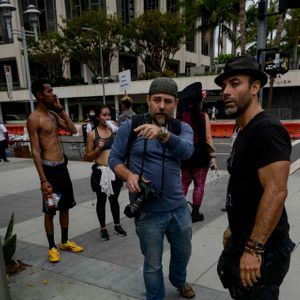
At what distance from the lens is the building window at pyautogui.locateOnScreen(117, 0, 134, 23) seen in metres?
35.7

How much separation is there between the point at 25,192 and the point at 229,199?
6.00m

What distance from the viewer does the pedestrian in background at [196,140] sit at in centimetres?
448

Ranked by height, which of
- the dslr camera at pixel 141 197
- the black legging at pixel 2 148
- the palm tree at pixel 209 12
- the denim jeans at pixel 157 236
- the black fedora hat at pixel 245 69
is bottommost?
the black legging at pixel 2 148

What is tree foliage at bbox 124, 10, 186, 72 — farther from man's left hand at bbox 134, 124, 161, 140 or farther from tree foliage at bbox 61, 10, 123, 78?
man's left hand at bbox 134, 124, 161, 140

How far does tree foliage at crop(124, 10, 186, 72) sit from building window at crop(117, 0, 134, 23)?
5157 mm

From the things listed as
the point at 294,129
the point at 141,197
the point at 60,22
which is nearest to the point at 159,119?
the point at 141,197

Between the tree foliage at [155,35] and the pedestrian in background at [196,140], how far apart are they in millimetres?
26850

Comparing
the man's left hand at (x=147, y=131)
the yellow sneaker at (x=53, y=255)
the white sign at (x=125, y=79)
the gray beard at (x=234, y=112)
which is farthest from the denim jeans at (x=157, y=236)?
the white sign at (x=125, y=79)

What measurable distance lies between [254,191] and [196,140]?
111 inches

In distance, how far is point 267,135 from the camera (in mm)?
1689

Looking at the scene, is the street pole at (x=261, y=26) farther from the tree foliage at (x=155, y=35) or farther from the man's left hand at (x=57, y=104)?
the tree foliage at (x=155, y=35)

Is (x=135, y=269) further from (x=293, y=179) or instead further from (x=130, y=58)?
(x=130, y=58)

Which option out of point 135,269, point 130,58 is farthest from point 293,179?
point 130,58

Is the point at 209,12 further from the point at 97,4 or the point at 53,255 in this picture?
the point at 53,255
